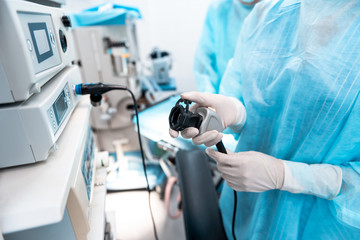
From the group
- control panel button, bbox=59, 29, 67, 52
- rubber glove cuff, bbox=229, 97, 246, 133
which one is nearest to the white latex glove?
rubber glove cuff, bbox=229, 97, 246, 133

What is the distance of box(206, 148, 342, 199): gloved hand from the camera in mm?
503

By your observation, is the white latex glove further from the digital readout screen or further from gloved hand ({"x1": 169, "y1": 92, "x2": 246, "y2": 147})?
the digital readout screen

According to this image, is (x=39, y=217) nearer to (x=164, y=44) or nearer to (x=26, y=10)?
(x=26, y=10)

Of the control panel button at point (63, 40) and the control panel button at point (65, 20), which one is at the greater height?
the control panel button at point (65, 20)

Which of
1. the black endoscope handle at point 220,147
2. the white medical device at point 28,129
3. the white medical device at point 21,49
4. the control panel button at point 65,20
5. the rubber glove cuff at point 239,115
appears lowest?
the black endoscope handle at point 220,147

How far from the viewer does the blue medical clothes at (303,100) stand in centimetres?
46

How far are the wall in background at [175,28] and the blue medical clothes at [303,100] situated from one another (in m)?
1.93

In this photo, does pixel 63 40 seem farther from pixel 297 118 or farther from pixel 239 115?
pixel 297 118

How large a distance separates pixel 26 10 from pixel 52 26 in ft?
0.49

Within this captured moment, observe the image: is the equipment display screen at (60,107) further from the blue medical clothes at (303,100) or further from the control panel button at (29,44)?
the blue medical clothes at (303,100)

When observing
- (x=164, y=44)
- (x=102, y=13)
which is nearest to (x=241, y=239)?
(x=102, y=13)

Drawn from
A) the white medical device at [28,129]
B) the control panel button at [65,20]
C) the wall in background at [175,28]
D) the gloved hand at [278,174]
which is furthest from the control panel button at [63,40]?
the wall in background at [175,28]

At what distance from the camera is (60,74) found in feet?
1.82

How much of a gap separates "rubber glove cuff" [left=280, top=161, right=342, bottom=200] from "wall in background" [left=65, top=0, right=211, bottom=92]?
2.05m
